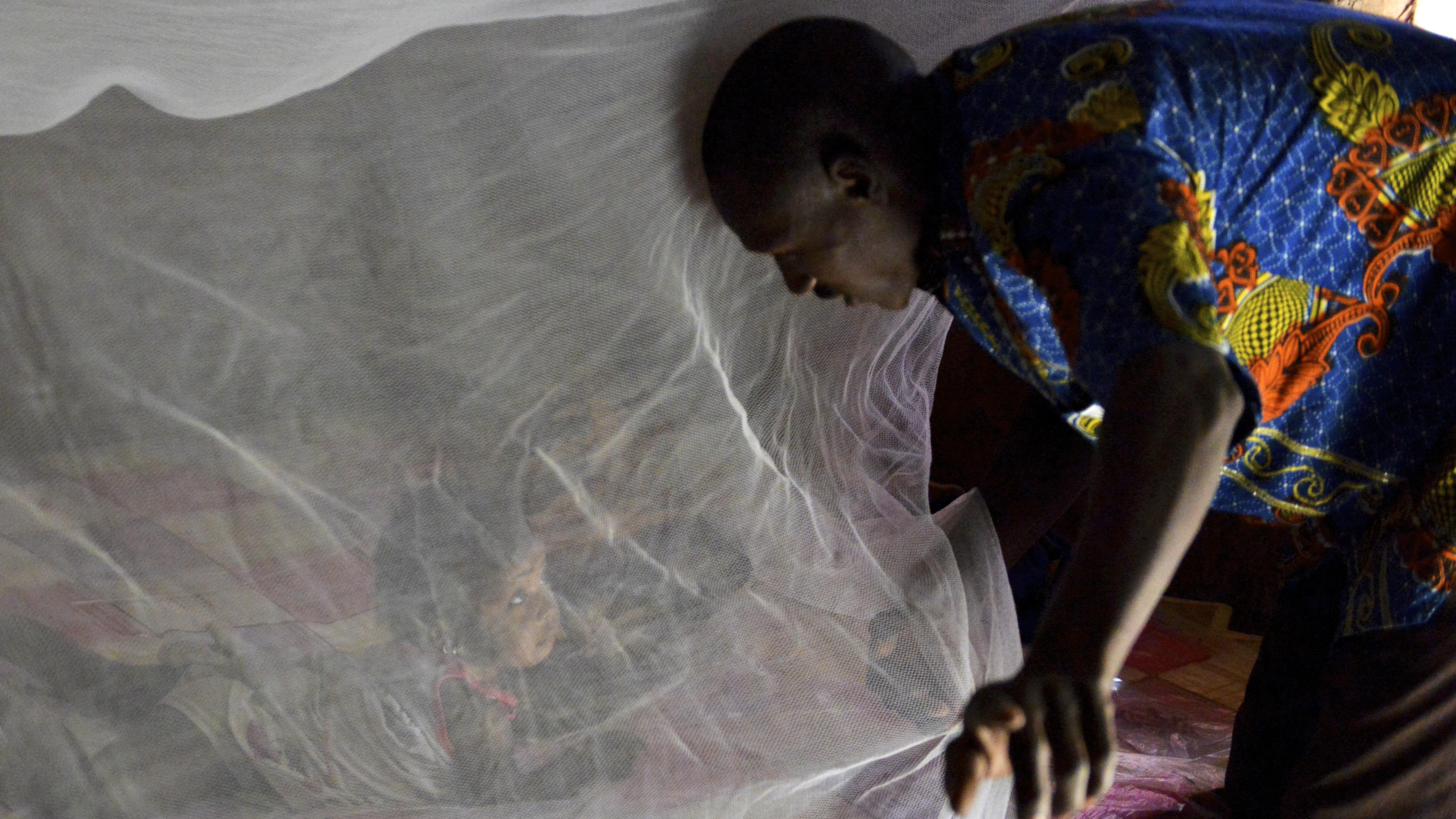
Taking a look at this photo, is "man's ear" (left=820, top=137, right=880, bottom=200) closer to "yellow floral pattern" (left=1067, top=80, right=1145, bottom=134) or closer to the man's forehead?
the man's forehead

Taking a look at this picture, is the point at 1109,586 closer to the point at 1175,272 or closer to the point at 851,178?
the point at 1175,272

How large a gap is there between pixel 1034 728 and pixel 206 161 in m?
0.57

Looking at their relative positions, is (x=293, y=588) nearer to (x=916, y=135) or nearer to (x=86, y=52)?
(x=86, y=52)

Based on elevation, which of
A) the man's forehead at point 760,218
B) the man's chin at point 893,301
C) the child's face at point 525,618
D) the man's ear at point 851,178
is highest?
the man's ear at point 851,178

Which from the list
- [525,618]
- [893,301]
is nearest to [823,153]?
[893,301]

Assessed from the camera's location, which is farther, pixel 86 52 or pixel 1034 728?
pixel 86 52

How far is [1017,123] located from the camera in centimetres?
65

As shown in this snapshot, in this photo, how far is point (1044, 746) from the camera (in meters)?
0.49

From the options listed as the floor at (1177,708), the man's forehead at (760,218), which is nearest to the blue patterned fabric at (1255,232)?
the man's forehead at (760,218)

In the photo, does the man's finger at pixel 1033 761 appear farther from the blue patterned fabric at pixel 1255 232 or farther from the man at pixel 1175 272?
the blue patterned fabric at pixel 1255 232

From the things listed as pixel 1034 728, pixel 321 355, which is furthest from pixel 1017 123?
pixel 321 355

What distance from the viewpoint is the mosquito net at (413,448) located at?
25.5 inches

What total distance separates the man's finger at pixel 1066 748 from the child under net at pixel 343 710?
15.5 inches

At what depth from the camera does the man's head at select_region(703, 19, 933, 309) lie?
71cm
